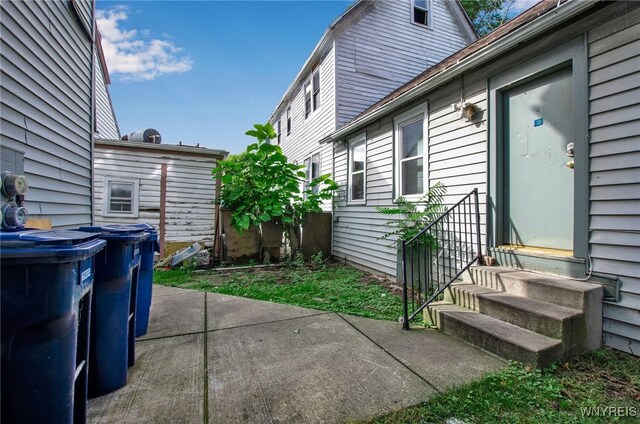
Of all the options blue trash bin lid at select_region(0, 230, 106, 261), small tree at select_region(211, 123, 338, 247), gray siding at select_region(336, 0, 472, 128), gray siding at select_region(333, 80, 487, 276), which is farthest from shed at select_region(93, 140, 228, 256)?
blue trash bin lid at select_region(0, 230, 106, 261)

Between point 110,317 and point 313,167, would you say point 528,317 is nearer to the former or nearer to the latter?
point 110,317

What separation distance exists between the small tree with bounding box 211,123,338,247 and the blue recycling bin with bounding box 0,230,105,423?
20.0 ft

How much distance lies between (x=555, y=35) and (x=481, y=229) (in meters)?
2.21

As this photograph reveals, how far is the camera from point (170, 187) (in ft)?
26.0

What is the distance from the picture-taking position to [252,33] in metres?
7.84

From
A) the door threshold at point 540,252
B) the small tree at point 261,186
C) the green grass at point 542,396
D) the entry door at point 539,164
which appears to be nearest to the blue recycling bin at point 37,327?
the green grass at point 542,396

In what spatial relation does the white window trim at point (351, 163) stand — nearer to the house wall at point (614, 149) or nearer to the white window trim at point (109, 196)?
the house wall at point (614, 149)

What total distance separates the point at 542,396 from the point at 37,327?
289 centimetres

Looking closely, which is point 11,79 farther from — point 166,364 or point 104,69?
point 104,69

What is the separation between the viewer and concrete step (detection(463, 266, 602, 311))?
104 inches

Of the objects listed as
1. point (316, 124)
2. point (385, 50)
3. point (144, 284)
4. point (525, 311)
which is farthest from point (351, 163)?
point (144, 284)

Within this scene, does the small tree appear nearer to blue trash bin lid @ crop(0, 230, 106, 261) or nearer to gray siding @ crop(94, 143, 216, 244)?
gray siding @ crop(94, 143, 216, 244)

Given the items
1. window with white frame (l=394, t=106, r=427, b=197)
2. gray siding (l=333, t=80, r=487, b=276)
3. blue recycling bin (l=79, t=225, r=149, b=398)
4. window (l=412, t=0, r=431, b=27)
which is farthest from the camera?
window (l=412, t=0, r=431, b=27)

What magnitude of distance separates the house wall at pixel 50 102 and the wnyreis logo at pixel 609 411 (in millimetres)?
4954
